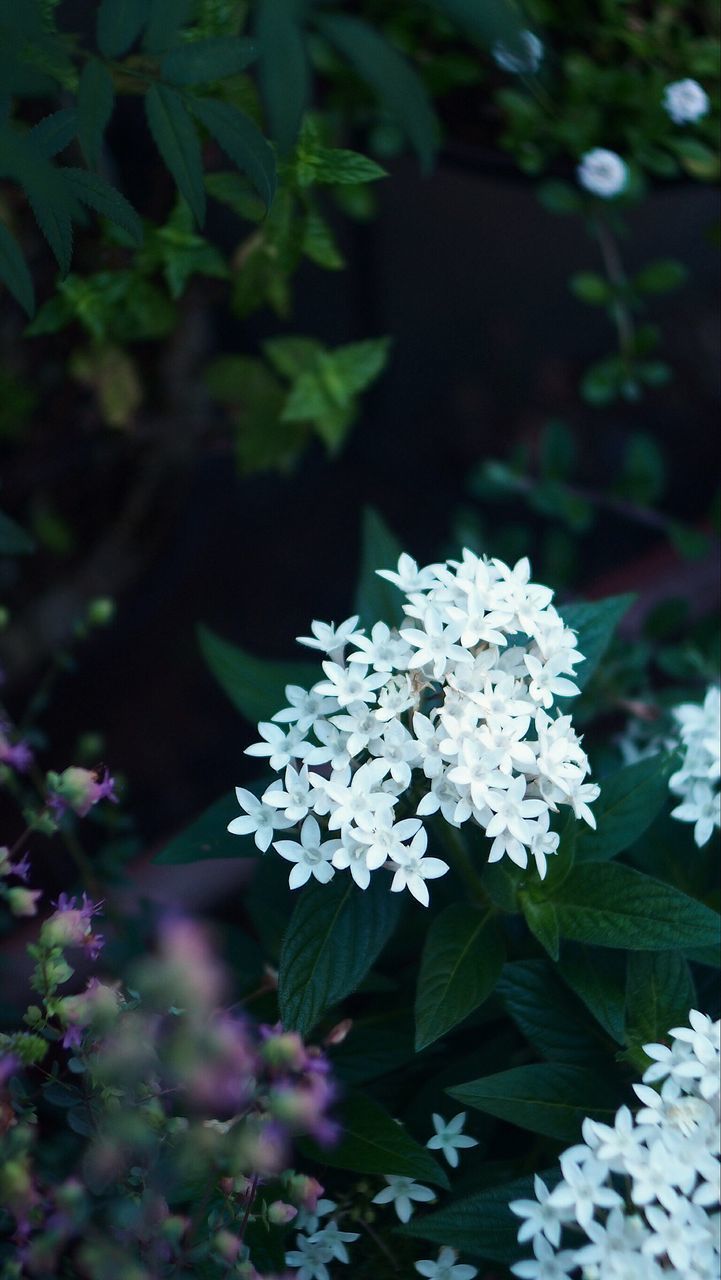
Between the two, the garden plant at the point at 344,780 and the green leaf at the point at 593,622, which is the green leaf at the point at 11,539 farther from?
the green leaf at the point at 593,622

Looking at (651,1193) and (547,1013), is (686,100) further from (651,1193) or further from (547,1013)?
(651,1193)

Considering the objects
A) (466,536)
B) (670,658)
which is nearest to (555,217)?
(466,536)

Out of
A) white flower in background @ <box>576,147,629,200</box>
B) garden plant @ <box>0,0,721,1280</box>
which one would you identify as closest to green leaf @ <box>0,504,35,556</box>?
garden plant @ <box>0,0,721,1280</box>

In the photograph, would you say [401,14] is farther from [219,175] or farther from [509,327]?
[509,327]

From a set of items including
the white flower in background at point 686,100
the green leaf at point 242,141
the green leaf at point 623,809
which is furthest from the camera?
the white flower in background at point 686,100

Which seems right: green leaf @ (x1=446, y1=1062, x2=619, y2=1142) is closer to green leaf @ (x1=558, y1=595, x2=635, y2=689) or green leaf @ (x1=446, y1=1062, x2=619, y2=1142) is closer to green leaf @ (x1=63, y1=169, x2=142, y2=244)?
green leaf @ (x1=558, y1=595, x2=635, y2=689)

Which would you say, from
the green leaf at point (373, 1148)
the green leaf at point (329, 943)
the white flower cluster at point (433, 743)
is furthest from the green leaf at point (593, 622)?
the green leaf at point (373, 1148)

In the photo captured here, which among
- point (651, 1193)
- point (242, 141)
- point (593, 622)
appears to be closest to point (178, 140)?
point (242, 141)

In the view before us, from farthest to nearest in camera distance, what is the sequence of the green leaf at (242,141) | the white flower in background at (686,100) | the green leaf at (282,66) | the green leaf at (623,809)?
1. the white flower in background at (686,100)
2. the green leaf at (623,809)
3. the green leaf at (242,141)
4. the green leaf at (282,66)
